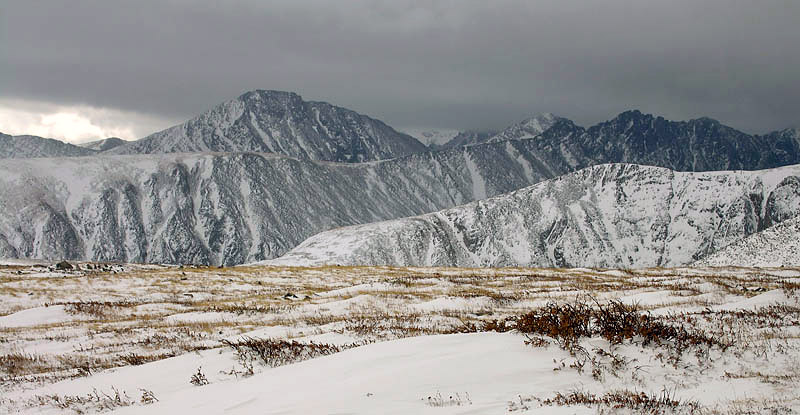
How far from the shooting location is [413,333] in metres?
16.2

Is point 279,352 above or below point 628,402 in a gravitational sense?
below

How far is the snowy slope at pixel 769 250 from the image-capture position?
360 ft

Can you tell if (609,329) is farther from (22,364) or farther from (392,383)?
(22,364)

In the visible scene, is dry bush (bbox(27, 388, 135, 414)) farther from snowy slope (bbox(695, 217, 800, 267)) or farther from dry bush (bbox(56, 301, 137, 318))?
snowy slope (bbox(695, 217, 800, 267))

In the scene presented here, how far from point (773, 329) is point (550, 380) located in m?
6.58

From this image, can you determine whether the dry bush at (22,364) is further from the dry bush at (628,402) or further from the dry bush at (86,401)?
the dry bush at (628,402)

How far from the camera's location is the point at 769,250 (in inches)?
4668

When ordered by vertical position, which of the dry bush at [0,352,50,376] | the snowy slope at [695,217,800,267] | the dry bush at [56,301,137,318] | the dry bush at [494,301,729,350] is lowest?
the snowy slope at [695,217,800,267]

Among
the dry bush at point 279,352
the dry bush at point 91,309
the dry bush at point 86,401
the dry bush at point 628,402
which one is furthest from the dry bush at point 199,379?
the dry bush at point 91,309

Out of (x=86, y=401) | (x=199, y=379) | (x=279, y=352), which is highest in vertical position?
(x=279, y=352)

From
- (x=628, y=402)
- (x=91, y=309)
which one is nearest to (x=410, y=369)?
(x=628, y=402)

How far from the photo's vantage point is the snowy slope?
109875 mm

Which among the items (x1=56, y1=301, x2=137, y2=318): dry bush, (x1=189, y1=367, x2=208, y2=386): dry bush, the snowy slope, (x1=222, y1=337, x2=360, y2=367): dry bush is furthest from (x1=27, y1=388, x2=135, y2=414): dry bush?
the snowy slope

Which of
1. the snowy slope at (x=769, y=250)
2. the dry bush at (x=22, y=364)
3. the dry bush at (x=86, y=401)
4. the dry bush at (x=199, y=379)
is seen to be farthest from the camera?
the snowy slope at (x=769, y=250)
